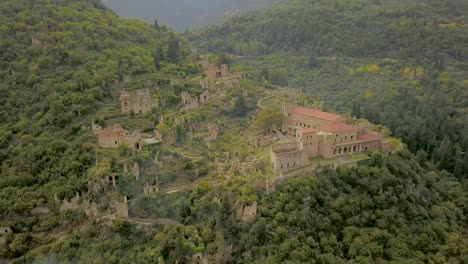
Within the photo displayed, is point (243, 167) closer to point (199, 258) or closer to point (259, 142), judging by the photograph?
point (259, 142)

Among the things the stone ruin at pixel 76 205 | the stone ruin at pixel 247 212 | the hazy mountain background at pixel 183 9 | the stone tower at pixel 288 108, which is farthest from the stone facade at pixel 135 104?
the hazy mountain background at pixel 183 9

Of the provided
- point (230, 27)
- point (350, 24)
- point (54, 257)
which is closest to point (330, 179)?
point (54, 257)

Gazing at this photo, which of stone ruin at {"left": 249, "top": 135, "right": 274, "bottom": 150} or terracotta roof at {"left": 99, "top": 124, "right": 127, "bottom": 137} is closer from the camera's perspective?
terracotta roof at {"left": 99, "top": 124, "right": 127, "bottom": 137}

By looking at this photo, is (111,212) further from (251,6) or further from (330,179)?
(251,6)

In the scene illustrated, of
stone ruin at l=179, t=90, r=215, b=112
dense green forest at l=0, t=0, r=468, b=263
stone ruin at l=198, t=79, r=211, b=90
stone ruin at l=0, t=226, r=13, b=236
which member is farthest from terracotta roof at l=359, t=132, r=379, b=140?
stone ruin at l=0, t=226, r=13, b=236

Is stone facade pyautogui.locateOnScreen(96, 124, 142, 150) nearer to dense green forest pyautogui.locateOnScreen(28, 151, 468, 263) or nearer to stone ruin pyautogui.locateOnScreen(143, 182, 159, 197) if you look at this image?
stone ruin pyautogui.locateOnScreen(143, 182, 159, 197)

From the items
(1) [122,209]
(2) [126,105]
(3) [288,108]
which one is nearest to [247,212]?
(1) [122,209]

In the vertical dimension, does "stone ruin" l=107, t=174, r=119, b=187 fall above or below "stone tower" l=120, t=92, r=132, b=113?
below

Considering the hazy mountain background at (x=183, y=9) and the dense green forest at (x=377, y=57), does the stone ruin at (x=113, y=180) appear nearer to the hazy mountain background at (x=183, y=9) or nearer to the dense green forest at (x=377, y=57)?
the dense green forest at (x=377, y=57)
